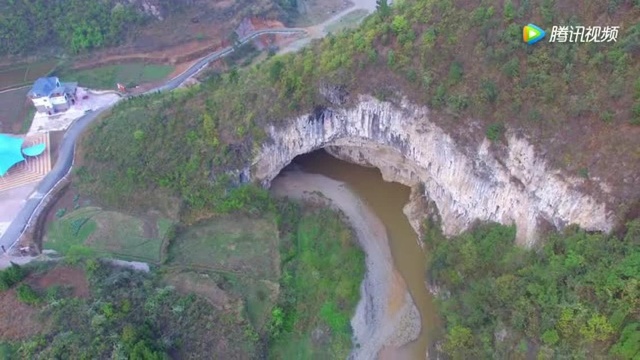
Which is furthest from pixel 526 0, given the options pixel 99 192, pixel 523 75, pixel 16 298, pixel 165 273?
pixel 16 298

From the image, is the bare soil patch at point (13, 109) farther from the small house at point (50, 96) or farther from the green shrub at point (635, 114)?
the green shrub at point (635, 114)

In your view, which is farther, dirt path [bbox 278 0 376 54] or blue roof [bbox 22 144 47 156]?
dirt path [bbox 278 0 376 54]

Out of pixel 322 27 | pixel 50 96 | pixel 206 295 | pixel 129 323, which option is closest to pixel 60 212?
pixel 50 96

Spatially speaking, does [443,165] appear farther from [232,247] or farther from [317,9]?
[317,9]

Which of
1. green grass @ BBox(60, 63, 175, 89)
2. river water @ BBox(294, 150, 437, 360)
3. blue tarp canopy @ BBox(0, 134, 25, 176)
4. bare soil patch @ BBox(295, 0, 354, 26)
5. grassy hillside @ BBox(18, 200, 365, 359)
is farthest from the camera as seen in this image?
bare soil patch @ BBox(295, 0, 354, 26)

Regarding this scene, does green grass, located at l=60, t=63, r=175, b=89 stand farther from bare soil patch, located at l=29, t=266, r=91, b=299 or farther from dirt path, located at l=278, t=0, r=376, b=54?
bare soil patch, located at l=29, t=266, r=91, b=299

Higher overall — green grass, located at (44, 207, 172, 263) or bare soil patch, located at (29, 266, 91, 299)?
green grass, located at (44, 207, 172, 263)

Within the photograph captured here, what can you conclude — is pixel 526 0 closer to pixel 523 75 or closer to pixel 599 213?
pixel 523 75

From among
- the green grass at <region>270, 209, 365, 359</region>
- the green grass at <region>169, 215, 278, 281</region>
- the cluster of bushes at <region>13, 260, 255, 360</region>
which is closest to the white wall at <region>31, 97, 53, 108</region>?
the green grass at <region>169, 215, 278, 281</region>
